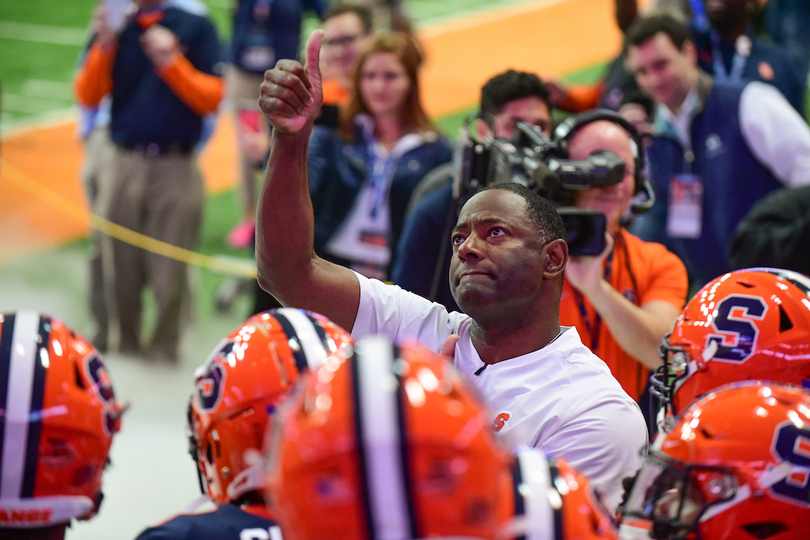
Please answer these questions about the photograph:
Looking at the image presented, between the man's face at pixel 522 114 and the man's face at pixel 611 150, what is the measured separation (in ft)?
2.07

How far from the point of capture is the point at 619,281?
397cm

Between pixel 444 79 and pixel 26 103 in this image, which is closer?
pixel 26 103

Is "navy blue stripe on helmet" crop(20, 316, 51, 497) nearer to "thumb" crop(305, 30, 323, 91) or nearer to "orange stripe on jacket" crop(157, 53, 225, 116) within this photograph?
"thumb" crop(305, 30, 323, 91)

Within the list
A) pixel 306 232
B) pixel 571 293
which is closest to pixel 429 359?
pixel 306 232

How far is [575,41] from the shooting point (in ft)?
52.4

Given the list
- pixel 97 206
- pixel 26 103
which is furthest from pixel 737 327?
pixel 26 103

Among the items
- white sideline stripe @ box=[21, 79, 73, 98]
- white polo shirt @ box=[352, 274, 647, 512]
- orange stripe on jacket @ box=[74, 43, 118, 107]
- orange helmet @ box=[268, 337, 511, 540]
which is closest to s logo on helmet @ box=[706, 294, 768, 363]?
white polo shirt @ box=[352, 274, 647, 512]

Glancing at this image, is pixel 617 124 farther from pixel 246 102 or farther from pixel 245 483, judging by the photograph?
pixel 246 102

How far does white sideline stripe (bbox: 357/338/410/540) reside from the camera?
4.81 feet

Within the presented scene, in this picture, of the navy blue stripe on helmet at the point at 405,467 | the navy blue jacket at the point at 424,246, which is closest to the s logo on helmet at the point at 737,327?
the navy blue stripe on helmet at the point at 405,467

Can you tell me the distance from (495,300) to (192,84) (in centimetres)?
432

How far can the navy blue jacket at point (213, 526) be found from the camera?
1958 millimetres

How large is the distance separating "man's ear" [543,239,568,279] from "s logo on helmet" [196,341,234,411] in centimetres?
112

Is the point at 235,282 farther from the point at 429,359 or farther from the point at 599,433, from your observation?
the point at 429,359
